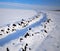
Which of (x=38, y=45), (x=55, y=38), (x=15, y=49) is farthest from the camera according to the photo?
(x=55, y=38)

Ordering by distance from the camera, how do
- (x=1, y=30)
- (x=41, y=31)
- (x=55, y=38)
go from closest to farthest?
1. (x=55, y=38)
2. (x=1, y=30)
3. (x=41, y=31)

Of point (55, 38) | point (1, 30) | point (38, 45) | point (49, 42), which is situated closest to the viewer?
point (38, 45)

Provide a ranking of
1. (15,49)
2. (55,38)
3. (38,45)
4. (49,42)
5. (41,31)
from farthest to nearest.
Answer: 1. (41,31)
2. (55,38)
3. (49,42)
4. (38,45)
5. (15,49)

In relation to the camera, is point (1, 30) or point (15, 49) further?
point (1, 30)

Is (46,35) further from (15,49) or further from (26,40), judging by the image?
(15,49)

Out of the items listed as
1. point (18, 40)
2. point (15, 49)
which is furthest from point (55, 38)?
point (15, 49)

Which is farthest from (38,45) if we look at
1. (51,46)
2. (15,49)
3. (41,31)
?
(41,31)

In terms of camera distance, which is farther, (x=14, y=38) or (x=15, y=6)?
(x=15, y=6)

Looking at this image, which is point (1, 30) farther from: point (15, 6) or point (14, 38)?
point (15, 6)
